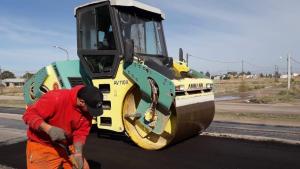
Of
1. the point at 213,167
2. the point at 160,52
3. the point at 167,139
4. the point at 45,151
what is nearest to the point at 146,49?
the point at 160,52

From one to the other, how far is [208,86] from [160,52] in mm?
1259

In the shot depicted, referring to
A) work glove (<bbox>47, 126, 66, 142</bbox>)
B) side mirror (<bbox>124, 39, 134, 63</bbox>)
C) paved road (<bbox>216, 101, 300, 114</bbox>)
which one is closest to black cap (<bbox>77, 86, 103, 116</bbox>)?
work glove (<bbox>47, 126, 66, 142</bbox>)

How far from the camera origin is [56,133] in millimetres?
3631

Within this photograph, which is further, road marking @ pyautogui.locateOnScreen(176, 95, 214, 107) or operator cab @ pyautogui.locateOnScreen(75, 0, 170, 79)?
operator cab @ pyautogui.locateOnScreen(75, 0, 170, 79)

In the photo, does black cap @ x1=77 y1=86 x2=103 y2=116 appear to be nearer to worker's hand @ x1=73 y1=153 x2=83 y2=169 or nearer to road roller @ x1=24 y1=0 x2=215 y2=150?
worker's hand @ x1=73 y1=153 x2=83 y2=169

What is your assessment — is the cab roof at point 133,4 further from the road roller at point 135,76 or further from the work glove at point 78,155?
the work glove at point 78,155

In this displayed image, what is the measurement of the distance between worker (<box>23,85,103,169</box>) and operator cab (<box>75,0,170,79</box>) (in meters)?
3.56

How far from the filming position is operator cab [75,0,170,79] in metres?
7.68

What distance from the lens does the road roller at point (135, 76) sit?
7.01 metres

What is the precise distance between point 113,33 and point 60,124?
3.93 m

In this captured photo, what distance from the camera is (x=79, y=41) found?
331 inches

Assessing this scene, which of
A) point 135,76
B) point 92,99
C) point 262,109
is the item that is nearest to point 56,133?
point 92,99

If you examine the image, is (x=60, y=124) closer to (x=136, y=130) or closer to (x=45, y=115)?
(x=45, y=115)

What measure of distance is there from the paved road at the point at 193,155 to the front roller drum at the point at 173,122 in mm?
183
